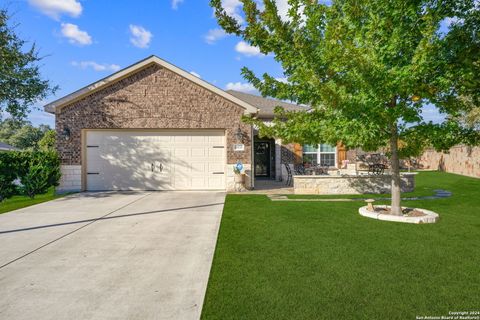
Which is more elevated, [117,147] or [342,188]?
[117,147]

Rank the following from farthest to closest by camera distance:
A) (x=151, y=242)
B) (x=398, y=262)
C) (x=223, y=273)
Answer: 1. (x=151, y=242)
2. (x=398, y=262)
3. (x=223, y=273)

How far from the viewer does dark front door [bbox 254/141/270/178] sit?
62.9 ft

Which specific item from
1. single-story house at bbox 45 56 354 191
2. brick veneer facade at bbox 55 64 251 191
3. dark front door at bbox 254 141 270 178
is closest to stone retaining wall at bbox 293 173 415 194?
single-story house at bbox 45 56 354 191

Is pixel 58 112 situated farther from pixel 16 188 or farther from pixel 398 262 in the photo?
pixel 398 262

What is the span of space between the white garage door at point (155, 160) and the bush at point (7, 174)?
2.62m

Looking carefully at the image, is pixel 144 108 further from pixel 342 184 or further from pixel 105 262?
pixel 105 262

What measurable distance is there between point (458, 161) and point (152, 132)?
877 inches

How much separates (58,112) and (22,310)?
11415 mm

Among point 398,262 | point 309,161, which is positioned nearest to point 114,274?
point 398,262

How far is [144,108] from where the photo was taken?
503 inches

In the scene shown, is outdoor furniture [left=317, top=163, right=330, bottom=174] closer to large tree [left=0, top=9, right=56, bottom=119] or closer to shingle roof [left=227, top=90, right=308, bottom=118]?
shingle roof [left=227, top=90, right=308, bottom=118]

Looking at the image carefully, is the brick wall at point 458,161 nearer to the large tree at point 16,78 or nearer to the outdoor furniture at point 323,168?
the outdoor furniture at point 323,168

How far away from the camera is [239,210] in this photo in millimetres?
8633

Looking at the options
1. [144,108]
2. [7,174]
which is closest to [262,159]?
[144,108]
